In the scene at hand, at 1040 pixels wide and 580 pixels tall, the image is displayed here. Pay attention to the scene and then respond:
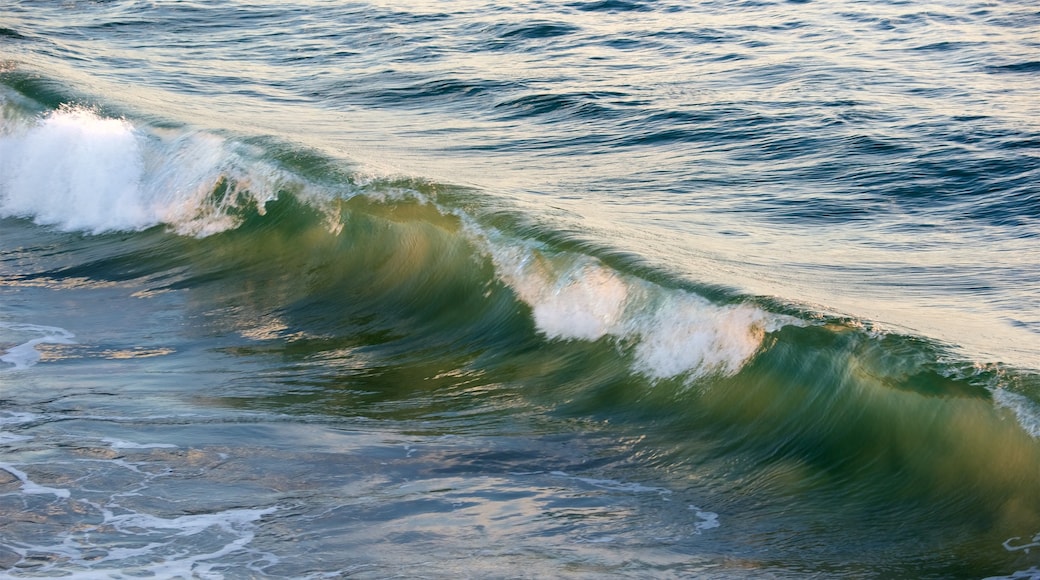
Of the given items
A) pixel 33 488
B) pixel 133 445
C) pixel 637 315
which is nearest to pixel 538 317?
pixel 637 315

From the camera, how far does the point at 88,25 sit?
23281 mm

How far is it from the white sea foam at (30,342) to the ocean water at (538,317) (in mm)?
39

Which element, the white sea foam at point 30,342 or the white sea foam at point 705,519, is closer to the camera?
the white sea foam at point 705,519

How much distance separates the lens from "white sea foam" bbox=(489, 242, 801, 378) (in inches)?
307

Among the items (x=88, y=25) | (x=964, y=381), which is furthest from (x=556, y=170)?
(x=88, y=25)

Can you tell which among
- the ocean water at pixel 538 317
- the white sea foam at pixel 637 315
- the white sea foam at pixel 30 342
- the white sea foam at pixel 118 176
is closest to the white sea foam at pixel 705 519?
the ocean water at pixel 538 317

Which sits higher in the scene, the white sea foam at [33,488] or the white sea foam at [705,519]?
the white sea foam at [33,488]

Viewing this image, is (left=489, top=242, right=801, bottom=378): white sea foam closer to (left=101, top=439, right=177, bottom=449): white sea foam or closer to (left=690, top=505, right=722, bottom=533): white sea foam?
(left=690, top=505, right=722, bottom=533): white sea foam

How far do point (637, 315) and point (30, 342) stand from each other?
426 cm

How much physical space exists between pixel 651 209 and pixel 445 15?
12052mm

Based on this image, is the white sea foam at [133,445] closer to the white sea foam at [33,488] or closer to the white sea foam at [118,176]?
the white sea foam at [33,488]

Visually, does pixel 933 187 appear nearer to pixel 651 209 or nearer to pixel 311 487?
pixel 651 209

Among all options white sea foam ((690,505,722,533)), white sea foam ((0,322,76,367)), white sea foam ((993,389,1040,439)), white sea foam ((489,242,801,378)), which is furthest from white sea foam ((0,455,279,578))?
white sea foam ((993,389,1040,439))

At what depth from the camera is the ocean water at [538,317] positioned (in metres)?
6.04
